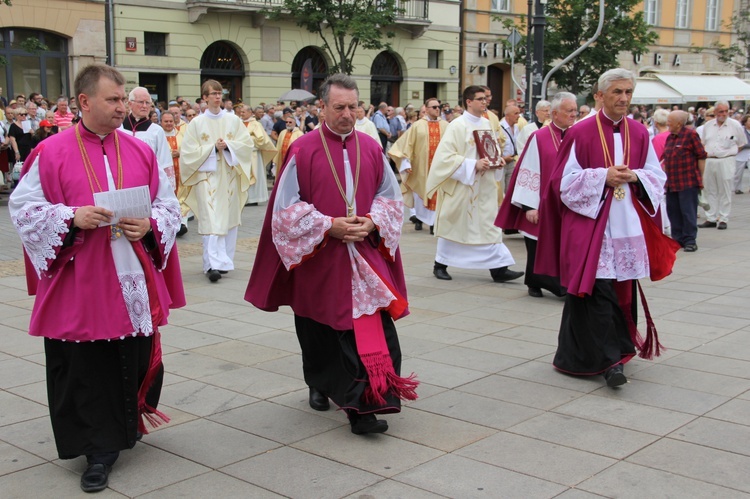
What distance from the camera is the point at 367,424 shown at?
466cm

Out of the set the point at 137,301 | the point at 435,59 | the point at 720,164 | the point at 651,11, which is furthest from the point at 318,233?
the point at 651,11

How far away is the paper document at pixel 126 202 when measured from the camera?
402cm

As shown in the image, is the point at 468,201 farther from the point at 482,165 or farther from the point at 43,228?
the point at 43,228

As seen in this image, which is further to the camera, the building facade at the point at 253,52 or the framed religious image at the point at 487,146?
the building facade at the point at 253,52

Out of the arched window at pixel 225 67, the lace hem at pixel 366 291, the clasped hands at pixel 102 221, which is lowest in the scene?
the lace hem at pixel 366 291

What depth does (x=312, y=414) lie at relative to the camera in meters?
5.07

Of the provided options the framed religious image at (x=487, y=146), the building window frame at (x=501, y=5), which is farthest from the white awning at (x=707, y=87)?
the framed religious image at (x=487, y=146)

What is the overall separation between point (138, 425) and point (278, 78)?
26.2 meters

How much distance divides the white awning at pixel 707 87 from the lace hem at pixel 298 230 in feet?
103

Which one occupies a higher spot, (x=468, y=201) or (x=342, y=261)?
(x=342, y=261)

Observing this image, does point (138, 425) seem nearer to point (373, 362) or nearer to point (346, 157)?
point (373, 362)

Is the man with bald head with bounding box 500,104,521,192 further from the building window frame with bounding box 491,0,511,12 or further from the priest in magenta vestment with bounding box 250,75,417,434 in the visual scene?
the building window frame with bounding box 491,0,511,12

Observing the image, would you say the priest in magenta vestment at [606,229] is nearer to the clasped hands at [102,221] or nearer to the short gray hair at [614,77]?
the short gray hair at [614,77]

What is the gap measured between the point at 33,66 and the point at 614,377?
72.9 ft
